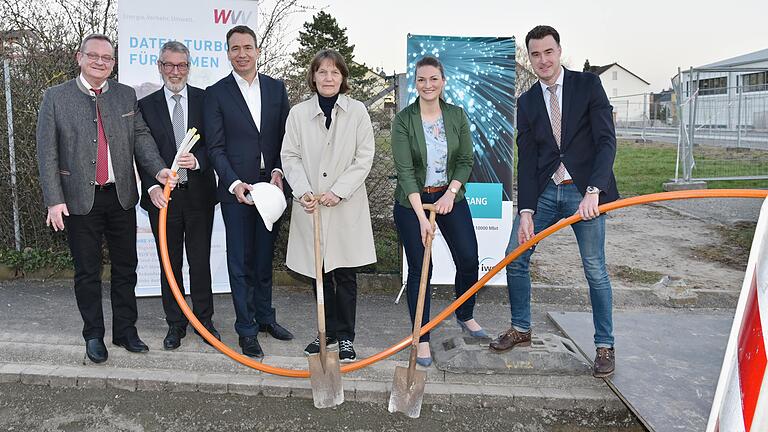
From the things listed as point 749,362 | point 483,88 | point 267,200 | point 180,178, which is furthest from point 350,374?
point 749,362

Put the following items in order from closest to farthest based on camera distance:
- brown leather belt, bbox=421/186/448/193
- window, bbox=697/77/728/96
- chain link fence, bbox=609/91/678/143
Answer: brown leather belt, bbox=421/186/448/193, window, bbox=697/77/728/96, chain link fence, bbox=609/91/678/143

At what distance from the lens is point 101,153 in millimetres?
4512

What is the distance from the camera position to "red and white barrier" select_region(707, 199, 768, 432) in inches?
59.3

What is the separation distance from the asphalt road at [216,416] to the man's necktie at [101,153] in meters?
1.47

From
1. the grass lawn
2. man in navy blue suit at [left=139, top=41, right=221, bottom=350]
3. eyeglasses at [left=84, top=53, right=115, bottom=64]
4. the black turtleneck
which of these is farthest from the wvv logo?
the grass lawn

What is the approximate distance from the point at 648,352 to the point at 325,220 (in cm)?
260

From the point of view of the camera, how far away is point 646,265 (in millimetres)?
7543

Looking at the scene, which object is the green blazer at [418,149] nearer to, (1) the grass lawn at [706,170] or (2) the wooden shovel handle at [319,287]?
(2) the wooden shovel handle at [319,287]

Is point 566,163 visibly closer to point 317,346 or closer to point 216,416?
point 317,346

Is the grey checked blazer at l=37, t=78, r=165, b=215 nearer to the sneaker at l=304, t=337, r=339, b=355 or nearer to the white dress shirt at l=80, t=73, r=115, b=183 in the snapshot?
the white dress shirt at l=80, t=73, r=115, b=183

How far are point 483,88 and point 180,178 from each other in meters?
2.89

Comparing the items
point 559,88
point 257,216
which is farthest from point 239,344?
point 559,88

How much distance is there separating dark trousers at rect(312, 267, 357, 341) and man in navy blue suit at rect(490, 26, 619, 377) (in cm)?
106

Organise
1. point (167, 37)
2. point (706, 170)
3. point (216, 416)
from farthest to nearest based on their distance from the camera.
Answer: point (706, 170)
point (167, 37)
point (216, 416)
